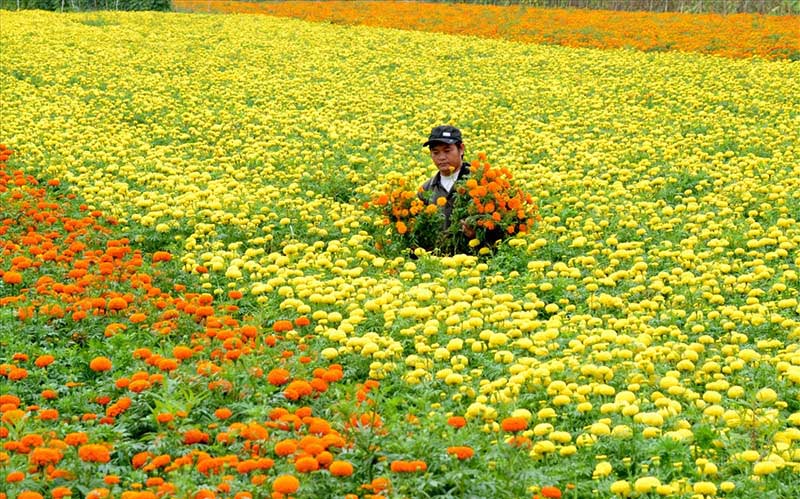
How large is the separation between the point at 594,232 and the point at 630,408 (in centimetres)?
408

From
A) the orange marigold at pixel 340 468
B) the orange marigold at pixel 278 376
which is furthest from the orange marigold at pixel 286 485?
the orange marigold at pixel 278 376

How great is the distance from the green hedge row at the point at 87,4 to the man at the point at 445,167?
31.3 metres

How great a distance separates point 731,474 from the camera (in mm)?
4234

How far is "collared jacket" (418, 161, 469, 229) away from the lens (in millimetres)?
8219

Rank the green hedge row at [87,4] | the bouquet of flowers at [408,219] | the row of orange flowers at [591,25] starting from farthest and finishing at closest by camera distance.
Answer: the green hedge row at [87,4], the row of orange flowers at [591,25], the bouquet of flowers at [408,219]

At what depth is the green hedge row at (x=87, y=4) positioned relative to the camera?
120ft

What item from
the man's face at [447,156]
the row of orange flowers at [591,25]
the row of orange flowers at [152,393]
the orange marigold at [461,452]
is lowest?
the row of orange flowers at [152,393]

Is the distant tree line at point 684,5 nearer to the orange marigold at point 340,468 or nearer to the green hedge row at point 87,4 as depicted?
the green hedge row at point 87,4

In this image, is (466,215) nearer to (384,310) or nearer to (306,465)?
(384,310)

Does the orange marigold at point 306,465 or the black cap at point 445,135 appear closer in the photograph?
the orange marigold at point 306,465

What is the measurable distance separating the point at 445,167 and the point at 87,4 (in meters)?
32.9

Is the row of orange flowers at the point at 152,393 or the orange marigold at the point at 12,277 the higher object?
the orange marigold at the point at 12,277

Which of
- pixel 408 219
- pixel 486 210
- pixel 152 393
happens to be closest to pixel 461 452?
pixel 152 393

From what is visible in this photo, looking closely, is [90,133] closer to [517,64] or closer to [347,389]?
[347,389]
